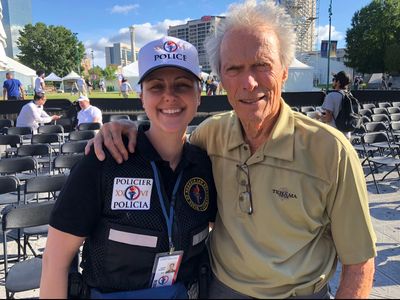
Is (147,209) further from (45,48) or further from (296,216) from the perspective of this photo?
(45,48)

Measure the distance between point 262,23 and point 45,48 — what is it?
230 ft

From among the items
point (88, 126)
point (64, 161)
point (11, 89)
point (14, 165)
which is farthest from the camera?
point (11, 89)

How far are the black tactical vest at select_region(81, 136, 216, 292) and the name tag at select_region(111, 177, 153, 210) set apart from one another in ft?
0.05

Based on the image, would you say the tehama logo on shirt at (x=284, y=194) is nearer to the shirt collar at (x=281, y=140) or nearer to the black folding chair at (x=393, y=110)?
the shirt collar at (x=281, y=140)

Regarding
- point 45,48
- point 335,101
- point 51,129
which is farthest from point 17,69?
point 335,101

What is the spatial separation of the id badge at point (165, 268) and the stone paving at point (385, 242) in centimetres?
233

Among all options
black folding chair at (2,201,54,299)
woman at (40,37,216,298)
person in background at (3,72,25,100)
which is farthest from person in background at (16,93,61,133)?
woman at (40,37,216,298)

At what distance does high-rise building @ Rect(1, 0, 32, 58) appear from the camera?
11675 cm

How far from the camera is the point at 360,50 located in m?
53.4

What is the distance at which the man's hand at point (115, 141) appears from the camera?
5.01 ft

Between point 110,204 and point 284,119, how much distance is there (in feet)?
3.03

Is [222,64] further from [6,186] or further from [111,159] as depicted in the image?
[6,186]

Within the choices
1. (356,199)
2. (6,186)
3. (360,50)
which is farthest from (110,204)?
(360,50)

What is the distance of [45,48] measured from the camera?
6322 centimetres
